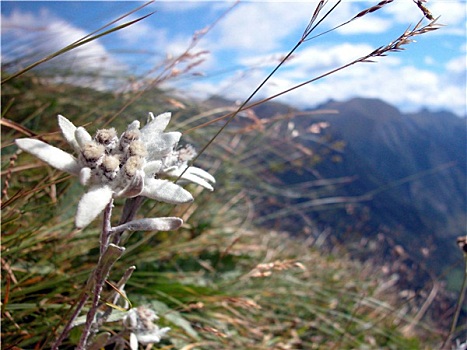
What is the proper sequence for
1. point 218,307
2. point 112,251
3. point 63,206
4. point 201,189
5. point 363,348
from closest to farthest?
point 112,251, point 63,206, point 218,307, point 363,348, point 201,189

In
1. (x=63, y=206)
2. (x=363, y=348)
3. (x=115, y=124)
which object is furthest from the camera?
(x=115, y=124)

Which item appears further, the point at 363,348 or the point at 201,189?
the point at 201,189

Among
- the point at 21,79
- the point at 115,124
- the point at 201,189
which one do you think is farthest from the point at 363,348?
the point at 21,79

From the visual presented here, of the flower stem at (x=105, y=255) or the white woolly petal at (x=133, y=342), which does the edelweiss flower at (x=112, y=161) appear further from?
the white woolly petal at (x=133, y=342)

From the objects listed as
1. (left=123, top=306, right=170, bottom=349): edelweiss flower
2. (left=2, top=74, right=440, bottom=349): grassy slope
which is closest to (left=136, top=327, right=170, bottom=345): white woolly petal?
(left=123, top=306, right=170, bottom=349): edelweiss flower

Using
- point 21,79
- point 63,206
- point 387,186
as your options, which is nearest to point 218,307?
point 63,206

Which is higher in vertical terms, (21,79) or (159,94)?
(21,79)

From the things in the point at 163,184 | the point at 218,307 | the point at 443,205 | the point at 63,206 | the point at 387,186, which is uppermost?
the point at 163,184

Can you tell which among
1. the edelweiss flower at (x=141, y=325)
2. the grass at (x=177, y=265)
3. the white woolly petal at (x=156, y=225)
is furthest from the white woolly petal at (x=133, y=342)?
the white woolly petal at (x=156, y=225)

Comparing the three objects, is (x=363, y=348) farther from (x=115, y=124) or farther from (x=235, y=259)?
(x=115, y=124)
